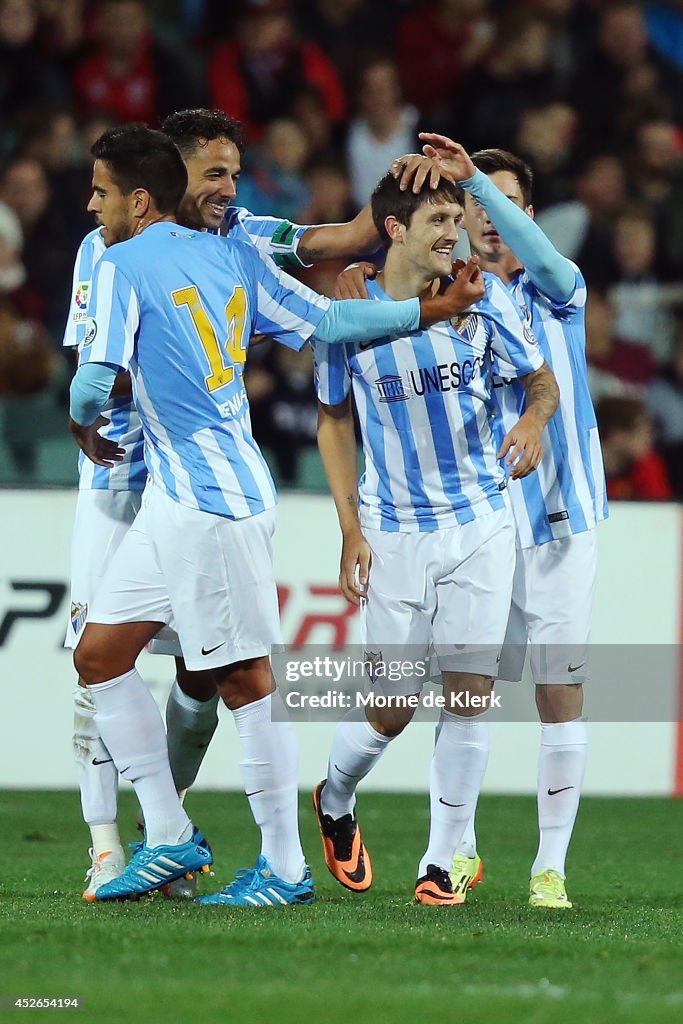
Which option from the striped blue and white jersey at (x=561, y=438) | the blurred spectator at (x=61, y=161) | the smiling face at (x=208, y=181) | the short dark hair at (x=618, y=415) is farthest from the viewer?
the blurred spectator at (x=61, y=161)

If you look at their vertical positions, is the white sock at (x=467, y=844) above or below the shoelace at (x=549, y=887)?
above

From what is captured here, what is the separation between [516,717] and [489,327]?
3.16m

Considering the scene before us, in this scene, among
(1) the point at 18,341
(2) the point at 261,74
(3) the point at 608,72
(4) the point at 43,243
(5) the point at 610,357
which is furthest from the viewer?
(3) the point at 608,72

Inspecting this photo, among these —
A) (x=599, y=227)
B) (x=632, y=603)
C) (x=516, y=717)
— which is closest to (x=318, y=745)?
(x=516, y=717)

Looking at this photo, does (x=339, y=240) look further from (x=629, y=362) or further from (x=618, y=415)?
(x=629, y=362)

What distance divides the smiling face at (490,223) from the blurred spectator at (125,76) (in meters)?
5.37

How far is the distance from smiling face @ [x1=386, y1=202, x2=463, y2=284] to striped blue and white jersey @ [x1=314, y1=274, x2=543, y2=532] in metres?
0.14

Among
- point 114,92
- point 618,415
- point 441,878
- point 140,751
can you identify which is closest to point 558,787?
point 441,878

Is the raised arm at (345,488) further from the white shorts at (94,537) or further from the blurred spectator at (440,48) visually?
the blurred spectator at (440,48)

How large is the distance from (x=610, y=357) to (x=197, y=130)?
5.26m

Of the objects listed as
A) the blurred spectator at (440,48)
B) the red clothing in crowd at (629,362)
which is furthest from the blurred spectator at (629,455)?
the blurred spectator at (440,48)

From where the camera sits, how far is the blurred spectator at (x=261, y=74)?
415 inches

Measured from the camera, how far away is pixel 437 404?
4.84 metres

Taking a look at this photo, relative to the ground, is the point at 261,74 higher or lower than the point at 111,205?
higher
